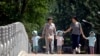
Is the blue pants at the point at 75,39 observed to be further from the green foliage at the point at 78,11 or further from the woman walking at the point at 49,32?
the green foliage at the point at 78,11

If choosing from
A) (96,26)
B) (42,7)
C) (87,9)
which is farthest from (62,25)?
(42,7)

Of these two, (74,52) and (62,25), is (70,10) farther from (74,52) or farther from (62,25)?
(74,52)

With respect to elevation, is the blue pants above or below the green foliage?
above

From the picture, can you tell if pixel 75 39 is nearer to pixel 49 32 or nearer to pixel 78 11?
pixel 49 32

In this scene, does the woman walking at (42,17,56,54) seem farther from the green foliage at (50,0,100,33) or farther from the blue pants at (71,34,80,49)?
the green foliage at (50,0,100,33)

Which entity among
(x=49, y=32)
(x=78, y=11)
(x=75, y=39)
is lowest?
(x=78, y=11)

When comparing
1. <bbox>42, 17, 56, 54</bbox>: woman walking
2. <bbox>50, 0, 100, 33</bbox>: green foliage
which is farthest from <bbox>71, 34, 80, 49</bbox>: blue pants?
<bbox>50, 0, 100, 33</bbox>: green foliage

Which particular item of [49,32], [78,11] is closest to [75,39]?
[49,32]

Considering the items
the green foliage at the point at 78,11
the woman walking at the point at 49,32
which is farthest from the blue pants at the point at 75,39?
the green foliage at the point at 78,11

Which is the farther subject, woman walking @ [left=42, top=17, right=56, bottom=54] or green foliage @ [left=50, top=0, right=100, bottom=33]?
green foliage @ [left=50, top=0, right=100, bottom=33]

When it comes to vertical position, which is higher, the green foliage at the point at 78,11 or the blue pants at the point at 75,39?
the blue pants at the point at 75,39

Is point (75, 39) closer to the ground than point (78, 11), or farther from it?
farther from it

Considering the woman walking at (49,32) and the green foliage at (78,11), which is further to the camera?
the green foliage at (78,11)

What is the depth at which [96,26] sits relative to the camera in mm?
60531
